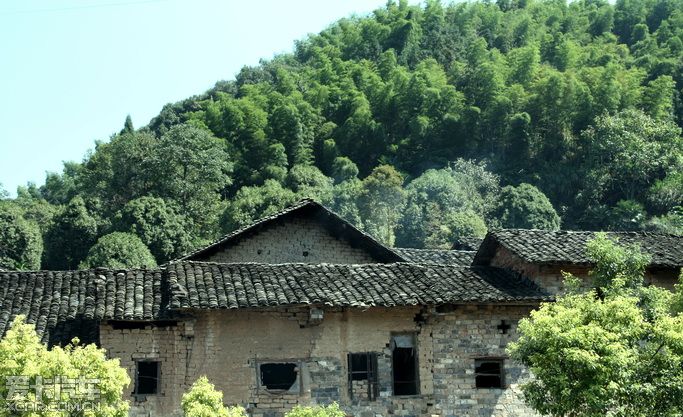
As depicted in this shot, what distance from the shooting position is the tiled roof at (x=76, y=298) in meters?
18.3

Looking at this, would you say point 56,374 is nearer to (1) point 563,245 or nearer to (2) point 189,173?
(1) point 563,245

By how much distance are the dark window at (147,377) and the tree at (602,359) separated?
6899 millimetres

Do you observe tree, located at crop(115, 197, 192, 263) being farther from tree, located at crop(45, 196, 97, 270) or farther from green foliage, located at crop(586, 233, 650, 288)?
green foliage, located at crop(586, 233, 650, 288)

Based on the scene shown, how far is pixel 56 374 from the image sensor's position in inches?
543

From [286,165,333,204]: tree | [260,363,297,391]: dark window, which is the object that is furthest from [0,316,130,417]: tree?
[286,165,333,204]: tree

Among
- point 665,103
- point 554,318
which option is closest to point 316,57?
point 665,103

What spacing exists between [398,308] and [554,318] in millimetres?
4807

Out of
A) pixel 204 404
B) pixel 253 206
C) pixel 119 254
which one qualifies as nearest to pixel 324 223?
pixel 204 404

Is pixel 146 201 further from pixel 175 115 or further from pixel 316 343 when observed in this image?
pixel 175 115

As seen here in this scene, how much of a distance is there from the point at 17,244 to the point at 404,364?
97.1 feet

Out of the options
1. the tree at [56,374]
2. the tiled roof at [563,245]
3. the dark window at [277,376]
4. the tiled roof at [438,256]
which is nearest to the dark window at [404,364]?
the dark window at [277,376]

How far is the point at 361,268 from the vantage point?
20.3m

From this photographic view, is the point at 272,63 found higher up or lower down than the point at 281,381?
higher up

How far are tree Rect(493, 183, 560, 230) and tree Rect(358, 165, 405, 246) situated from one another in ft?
17.8
